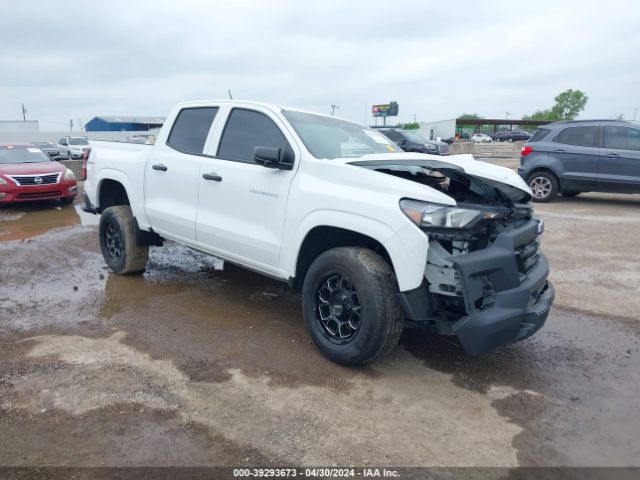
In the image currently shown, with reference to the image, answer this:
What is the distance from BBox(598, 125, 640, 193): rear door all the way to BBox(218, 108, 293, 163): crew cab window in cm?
867

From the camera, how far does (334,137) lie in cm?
461

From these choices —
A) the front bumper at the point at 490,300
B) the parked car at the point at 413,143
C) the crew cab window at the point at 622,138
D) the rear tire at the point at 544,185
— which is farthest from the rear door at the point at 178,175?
the parked car at the point at 413,143

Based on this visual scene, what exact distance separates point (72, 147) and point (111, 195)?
30032 millimetres

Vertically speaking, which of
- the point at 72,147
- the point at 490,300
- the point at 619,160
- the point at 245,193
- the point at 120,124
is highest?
the point at 120,124

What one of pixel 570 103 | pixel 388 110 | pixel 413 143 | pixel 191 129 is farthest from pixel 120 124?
pixel 570 103

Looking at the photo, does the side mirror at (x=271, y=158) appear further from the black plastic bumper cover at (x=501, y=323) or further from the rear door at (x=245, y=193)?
the black plastic bumper cover at (x=501, y=323)

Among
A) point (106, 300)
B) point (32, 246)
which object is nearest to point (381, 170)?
point (106, 300)

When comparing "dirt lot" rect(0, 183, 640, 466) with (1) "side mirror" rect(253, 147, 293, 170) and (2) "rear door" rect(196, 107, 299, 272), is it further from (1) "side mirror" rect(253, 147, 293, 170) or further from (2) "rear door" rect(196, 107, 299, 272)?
(1) "side mirror" rect(253, 147, 293, 170)

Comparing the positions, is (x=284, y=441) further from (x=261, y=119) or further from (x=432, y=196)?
(x=261, y=119)

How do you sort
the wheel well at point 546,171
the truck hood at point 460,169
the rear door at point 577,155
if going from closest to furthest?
the truck hood at point 460,169, the rear door at point 577,155, the wheel well at point 546,171

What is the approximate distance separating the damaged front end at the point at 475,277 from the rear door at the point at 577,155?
827 cm

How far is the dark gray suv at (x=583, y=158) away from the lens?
1039 centimetres

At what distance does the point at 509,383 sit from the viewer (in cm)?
364

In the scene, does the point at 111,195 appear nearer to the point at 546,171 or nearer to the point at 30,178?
the point at 30,178
